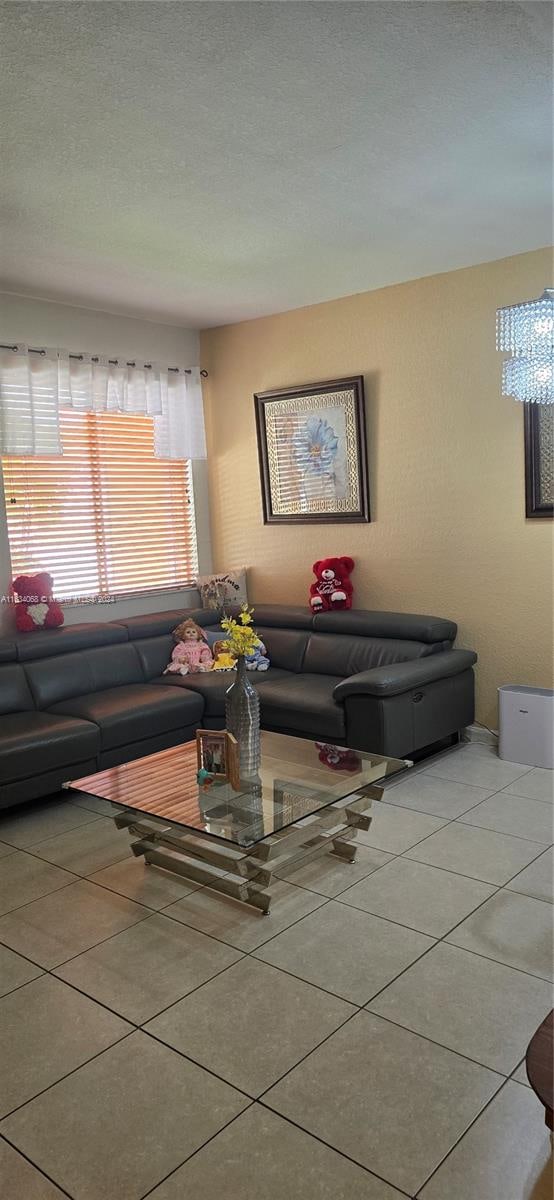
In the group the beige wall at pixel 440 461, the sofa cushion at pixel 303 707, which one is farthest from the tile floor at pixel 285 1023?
the beige wall at pixel 440 461

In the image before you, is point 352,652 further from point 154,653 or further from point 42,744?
point 42,744

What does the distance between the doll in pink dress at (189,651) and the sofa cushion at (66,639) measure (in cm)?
34

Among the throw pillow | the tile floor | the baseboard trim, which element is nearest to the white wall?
the throw pillow

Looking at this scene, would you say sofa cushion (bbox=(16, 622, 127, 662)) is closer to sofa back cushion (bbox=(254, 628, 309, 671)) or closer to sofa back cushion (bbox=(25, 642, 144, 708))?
sofa back cushion (bbox=(25, 642, 144, 708))

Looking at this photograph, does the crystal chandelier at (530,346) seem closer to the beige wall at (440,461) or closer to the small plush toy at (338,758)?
the beige wall at (440,461)

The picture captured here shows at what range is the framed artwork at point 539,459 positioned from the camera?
13.9ft

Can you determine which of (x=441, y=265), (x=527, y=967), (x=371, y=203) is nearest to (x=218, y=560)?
(x=441, y=265)

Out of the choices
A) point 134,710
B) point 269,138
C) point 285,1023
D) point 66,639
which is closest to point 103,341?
point 66,639

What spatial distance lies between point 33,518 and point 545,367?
310 cm

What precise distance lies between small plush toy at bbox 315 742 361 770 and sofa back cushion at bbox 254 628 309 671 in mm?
1617

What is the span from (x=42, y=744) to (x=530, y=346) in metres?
2.67

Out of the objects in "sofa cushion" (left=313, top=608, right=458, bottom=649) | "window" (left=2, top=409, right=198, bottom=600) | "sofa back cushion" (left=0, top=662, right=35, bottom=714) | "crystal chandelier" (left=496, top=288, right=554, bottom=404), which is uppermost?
"crystal chandelier" (left=496, top=288, right=554, bottom=404)

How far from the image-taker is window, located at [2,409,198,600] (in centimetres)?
487

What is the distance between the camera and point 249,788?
3.10 meters
